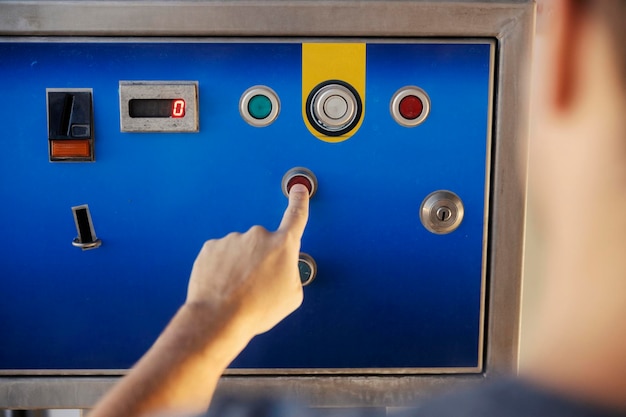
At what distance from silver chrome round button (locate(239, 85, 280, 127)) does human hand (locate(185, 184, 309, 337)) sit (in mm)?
171

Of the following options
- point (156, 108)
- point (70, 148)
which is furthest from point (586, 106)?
point (70, 148)

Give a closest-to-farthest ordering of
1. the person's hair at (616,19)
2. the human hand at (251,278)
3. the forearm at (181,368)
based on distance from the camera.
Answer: the person's hair at (616,19)
the forearm at (181,368)
the human hand at (251,278)

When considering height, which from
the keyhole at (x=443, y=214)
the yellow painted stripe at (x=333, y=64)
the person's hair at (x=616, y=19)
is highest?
the yellow painted stripe at (x=333, y=64)

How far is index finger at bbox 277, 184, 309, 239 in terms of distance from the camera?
3.18ft

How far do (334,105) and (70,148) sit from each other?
0.42 metres

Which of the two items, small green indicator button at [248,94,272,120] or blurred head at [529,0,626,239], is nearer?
blurred head at [529,0,626,239]

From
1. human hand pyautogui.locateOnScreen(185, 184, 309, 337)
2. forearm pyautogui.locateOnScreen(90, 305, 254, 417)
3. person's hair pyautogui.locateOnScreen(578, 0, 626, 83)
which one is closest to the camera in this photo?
person's hair pyautogui.locateOnScreen(578, 0, 626, 83)

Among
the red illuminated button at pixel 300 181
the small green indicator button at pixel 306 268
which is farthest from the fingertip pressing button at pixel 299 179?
the small green indicator button at pixel 306 268

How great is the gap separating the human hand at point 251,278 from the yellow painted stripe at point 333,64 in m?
0.23

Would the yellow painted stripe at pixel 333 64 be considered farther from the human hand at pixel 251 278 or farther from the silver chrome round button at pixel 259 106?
the human hand at pixel 251 278

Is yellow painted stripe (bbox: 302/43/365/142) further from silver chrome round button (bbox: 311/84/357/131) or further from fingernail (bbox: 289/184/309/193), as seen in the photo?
fingernail (bbox: 289/184/309/193)

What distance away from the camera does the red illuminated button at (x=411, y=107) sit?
3.43ft

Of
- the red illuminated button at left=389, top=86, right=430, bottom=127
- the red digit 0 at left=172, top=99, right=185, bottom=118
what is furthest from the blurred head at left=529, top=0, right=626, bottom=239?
the red digit 0 at left=172, top=99, right=185, bottom=118

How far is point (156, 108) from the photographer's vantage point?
3.45 feet
